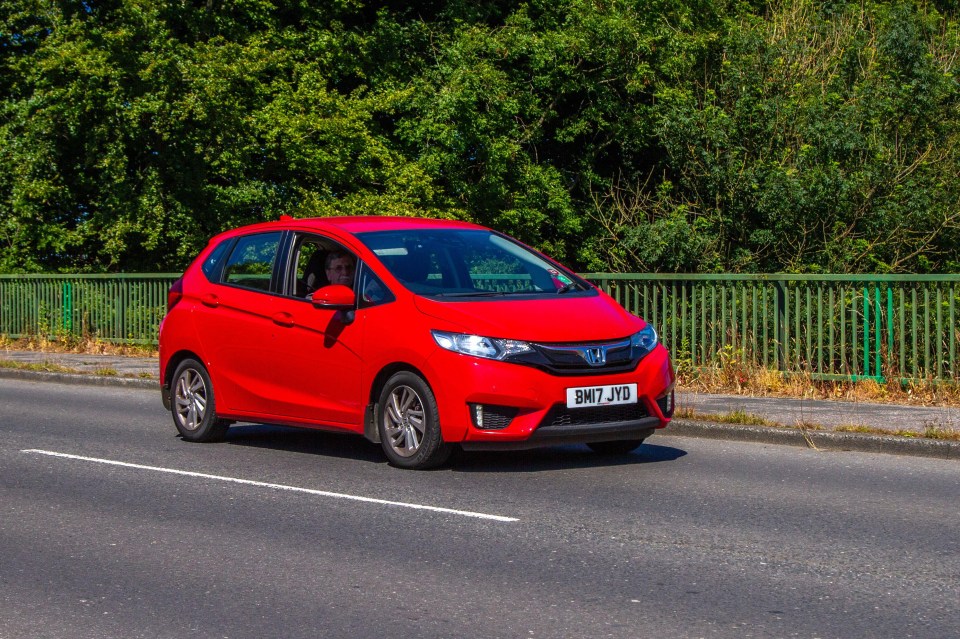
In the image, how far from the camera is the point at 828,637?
5.23m

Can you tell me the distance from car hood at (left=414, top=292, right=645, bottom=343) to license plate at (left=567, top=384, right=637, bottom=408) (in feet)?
1.12

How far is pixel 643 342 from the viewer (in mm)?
9781

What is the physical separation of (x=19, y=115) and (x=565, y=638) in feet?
85.9

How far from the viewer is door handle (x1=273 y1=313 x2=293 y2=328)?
34.4 ft

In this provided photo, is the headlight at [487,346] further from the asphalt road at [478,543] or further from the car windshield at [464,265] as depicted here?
the asphalt road at [478,543]

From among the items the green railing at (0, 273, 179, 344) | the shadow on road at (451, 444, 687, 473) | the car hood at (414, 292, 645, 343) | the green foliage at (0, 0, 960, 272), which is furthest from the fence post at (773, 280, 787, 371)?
the green railing at (0, 273, 179, 344)

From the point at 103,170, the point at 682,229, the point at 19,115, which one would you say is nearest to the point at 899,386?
the point at 682,229

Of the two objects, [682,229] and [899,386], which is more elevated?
[682,229]

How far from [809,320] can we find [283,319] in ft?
22.5

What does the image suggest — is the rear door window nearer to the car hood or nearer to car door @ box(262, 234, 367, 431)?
car door @ box(262, 234, 367, 431)

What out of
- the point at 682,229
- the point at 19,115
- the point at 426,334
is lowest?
the point at 426,334

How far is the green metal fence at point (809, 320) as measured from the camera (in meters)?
14.3

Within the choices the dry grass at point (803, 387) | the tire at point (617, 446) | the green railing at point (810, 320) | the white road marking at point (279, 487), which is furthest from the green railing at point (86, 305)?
the tire at point (617, 446)

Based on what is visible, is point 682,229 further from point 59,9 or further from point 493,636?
point 493,636
